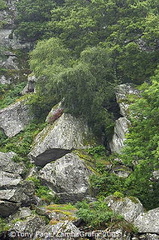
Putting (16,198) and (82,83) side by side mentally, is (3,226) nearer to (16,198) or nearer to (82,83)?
(16,198)

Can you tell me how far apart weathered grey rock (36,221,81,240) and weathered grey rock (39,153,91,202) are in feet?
21.0

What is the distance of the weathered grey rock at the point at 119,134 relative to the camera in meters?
22.6

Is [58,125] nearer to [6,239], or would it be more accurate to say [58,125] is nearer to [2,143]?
[2,143]

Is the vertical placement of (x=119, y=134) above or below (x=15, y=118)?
above

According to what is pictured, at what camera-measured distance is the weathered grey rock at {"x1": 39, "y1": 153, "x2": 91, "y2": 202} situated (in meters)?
18.6

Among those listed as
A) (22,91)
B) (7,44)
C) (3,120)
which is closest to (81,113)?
(3,120)

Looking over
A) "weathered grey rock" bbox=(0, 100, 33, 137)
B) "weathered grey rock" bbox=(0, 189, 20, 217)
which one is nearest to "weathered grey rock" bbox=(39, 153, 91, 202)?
"weathered grey rock" bbox=(0, 189, 20, 217)

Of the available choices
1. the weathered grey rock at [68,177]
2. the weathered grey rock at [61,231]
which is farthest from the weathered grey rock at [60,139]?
the weathered grey rock at [61,231]

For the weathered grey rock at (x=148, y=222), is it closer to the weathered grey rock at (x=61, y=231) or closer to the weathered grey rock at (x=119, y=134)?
the weathered grey rock at (x=61, y=231)

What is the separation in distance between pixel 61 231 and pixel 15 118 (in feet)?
58.9

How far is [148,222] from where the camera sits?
12.3m

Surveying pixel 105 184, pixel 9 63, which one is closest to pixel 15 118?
pixel 105 184

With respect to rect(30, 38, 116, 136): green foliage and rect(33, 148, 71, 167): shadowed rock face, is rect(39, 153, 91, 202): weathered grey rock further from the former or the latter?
rect(30, 38, 116, 136): green foliage

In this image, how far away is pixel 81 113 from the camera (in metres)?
24.6
